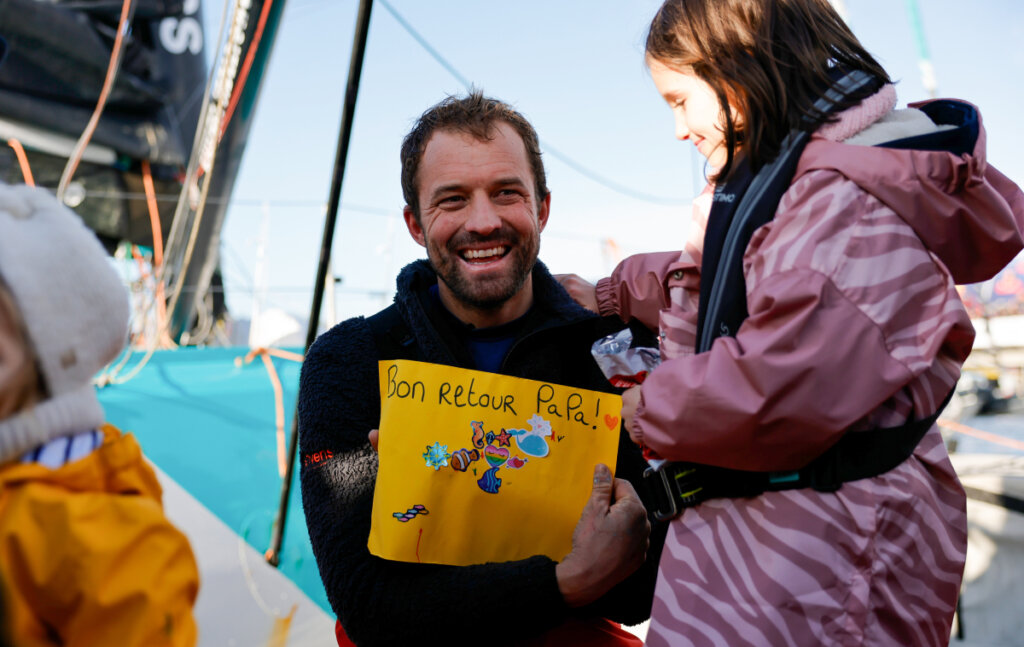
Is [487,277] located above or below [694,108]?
below

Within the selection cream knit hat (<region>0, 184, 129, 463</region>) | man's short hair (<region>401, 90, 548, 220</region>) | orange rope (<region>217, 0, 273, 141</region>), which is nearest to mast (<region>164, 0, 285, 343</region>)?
orange rope (<region>217, 0, 273, 141</region>)

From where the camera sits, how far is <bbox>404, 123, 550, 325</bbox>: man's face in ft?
3.97

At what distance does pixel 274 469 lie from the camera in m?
3.26

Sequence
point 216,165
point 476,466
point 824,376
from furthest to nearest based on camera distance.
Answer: point 216,165
point 476,466
point 824,376

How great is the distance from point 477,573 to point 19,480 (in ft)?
2.01

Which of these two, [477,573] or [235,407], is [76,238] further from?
[235,407]

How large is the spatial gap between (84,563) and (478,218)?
801 millimetres

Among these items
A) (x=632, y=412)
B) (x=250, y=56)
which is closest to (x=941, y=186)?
(x=632, y=412)

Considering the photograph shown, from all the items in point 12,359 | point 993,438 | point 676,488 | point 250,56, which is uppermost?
point 250,56

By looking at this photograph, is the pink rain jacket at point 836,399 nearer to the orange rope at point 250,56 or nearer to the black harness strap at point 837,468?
the black harness strap at point 837,468

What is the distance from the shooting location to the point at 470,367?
1206mm

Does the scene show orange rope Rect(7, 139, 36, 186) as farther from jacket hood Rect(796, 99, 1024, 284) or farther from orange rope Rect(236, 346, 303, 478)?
jacket hood Rect(796, 99, 1024, 284)

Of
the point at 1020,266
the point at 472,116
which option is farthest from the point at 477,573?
the point at 1020,266

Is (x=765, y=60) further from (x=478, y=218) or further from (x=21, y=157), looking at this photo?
(x=21, y=157)
